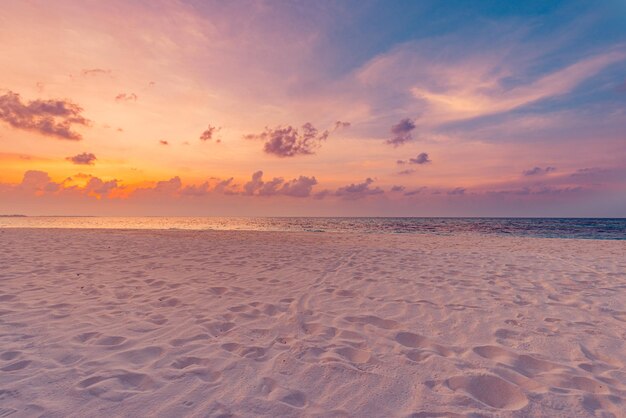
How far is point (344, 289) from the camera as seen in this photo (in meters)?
7.04

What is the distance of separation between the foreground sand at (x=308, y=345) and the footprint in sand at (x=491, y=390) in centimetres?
2

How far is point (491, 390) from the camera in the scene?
10.6ft

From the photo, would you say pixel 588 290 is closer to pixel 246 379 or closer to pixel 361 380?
pixel 361 380

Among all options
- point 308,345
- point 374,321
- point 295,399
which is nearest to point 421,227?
point 374,321

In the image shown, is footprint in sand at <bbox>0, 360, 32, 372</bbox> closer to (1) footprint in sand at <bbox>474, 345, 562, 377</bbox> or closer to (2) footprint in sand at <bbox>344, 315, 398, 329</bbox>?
(2) footprint in sand at <bbox>344, 315, 398, 329</bbox>

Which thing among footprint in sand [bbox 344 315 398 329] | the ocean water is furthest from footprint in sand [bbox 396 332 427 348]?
the ocean water

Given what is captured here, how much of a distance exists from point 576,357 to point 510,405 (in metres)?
1.61

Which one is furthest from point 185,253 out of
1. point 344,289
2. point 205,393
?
point 205,393

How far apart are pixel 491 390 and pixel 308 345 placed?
6.69 ft

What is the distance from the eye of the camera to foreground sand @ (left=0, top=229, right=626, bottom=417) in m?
2.97

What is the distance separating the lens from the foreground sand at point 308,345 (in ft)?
9.75

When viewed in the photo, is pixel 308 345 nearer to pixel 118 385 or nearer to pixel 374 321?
pixel 374 321

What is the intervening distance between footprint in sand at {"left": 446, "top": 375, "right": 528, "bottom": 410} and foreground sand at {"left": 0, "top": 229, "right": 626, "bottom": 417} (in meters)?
0.02

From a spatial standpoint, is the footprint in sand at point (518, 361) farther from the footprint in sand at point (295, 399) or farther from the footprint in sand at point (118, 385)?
the footprint in sand at point (118, 385)
